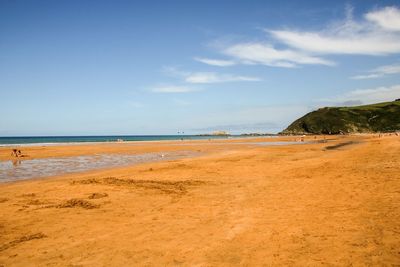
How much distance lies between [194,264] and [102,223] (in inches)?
157

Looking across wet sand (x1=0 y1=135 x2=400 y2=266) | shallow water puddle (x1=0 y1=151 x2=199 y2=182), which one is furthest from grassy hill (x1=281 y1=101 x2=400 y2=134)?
wet sand (x1=0 y1=135 x2=400 y2=266)

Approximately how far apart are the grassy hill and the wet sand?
130 m

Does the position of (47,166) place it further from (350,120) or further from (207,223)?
(350,120)

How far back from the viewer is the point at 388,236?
716cm

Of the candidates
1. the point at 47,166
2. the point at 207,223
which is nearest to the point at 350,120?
the point at 47,166

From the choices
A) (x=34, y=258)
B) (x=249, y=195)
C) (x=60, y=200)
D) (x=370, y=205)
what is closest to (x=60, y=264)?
(x=34, y=258)

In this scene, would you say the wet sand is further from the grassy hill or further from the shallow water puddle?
the grassy hill

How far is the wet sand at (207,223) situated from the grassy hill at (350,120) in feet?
427

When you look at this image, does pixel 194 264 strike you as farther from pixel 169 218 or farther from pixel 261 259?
pixel 169 218

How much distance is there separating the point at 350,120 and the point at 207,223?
146576mm

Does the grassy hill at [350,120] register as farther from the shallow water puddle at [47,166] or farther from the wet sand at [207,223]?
the wet sand at [207,223]

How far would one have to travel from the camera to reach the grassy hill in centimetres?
13275

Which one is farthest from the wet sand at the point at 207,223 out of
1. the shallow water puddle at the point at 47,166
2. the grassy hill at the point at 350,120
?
the grassy hill at the point at 350,120

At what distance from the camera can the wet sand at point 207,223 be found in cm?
653
